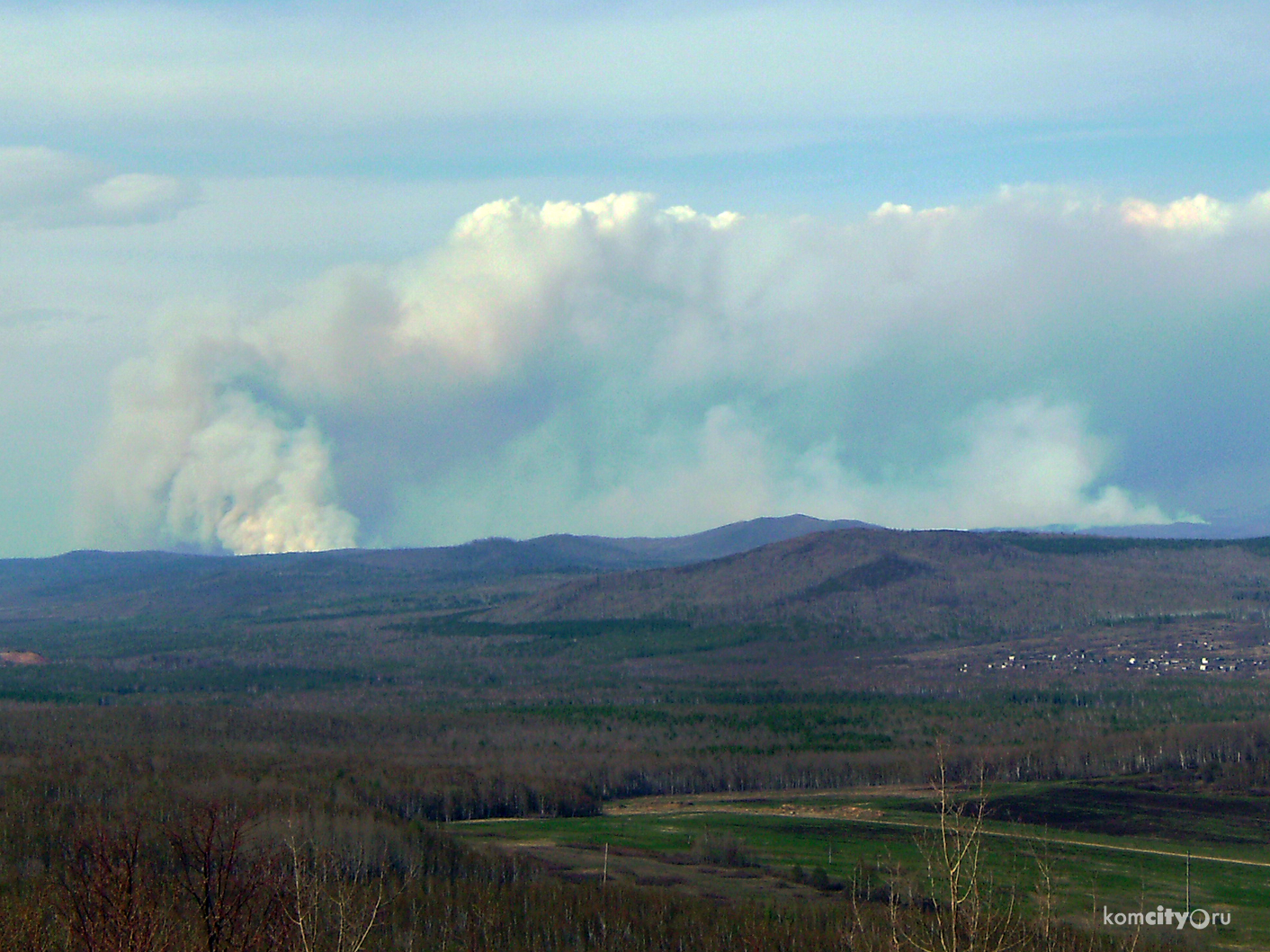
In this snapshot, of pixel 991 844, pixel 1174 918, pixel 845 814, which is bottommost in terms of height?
pixel 845 814

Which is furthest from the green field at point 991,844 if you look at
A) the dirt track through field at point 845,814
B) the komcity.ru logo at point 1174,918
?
the komcity.ru logo at point 1174,918

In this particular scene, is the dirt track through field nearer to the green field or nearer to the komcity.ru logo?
the green field

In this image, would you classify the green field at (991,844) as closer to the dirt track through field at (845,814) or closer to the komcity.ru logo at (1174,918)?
the dirt track through field at (845,814)

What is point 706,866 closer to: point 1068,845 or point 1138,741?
point 1068,845

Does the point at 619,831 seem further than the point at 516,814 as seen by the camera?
No

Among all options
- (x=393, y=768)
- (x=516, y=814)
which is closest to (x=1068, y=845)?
(x=516, y=814)

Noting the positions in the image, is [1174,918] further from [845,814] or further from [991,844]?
[845,814]

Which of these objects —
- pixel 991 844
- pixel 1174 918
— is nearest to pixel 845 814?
pixel 991 844

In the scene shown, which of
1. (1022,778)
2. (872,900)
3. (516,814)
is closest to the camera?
(872,900)
